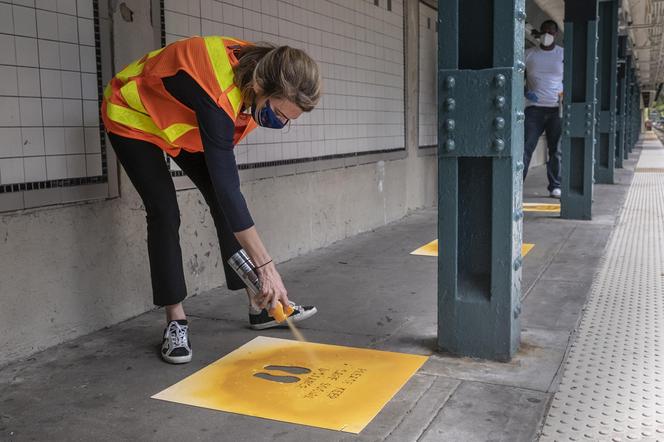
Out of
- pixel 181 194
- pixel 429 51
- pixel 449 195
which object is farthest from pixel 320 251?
pixel 429 51

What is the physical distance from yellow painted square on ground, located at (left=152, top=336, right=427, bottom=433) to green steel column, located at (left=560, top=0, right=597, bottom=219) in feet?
13.7

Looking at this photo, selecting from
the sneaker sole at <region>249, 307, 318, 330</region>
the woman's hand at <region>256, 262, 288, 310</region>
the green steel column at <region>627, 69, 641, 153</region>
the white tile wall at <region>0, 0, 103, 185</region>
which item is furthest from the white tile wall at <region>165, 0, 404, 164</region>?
the green steel column at <region>627, 69, 641, 153</region>

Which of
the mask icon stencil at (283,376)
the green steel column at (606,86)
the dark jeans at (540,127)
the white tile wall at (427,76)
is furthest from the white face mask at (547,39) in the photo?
the mask icon stencil at (283,376)

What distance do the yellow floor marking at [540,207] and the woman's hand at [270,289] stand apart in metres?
5.32

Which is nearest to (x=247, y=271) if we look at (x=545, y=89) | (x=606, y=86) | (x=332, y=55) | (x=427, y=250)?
(x=427, y=250)

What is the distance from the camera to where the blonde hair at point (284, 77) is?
2.25 meters

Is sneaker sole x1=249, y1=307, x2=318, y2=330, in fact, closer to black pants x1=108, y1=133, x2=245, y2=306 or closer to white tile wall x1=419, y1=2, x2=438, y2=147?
black pants x1=108, y1=133, x2=245, y2=306

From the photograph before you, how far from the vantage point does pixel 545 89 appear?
7445 mm

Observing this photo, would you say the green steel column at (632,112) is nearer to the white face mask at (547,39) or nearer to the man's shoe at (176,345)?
the white face mask at (547,39)

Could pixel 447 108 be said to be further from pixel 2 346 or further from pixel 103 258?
pixel 2 346

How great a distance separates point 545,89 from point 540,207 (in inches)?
51.6

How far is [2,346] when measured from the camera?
2.79 m

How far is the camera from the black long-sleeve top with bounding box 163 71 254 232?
229 cm

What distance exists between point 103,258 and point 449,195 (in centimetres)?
170
